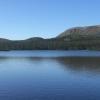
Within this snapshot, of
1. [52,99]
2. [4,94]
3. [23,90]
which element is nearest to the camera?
[52,99]

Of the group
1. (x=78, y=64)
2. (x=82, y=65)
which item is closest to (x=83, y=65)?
(x=82, y=65)

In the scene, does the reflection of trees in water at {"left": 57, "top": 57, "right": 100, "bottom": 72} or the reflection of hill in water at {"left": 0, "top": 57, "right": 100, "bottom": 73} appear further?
the reflection of hill in water at {"left": 0, "top": 57, "right": 100, "bottom": 73}

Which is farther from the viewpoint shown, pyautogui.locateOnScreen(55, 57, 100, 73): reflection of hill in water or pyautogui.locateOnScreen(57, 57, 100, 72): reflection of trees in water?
pyautogui.locateOnScreen(57, 57, 100, 72): reflection of trees in water

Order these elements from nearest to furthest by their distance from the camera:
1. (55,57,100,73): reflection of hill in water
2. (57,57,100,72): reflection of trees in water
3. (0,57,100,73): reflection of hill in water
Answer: (55,57,100,73): reflection of hill in water, (57,57,100,72): reflection of trees in water, (0,57,100,73): reflection of hill in water

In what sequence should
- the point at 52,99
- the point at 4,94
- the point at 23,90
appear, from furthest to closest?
the point at 23,90
the point at 4,94
the point at 52,99

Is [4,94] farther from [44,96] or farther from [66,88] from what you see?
[66,88]

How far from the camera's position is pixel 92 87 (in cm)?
2711

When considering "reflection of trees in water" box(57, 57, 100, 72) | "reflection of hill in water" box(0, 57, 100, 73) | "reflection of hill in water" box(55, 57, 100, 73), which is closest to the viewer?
"reflection of hill in water" box(55, 57, 100, 73)

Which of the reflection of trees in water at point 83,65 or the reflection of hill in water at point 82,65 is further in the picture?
the reflection of trees in water at point 83,65

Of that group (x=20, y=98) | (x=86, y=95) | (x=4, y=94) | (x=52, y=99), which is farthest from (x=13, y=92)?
(x=86, y=95)

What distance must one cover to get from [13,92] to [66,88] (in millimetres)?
5275

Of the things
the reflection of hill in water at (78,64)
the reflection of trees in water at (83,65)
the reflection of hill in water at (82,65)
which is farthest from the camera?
the reflection of hill in water at (78,64)

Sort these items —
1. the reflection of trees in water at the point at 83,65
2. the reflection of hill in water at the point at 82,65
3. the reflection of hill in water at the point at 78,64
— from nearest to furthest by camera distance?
the reflection of hill in water at the point at 82,65
the reflection of trees in water at the point at 83,65
the reflection of hill in water at the point at 78,64

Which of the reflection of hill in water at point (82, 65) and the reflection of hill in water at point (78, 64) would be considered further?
the reflection of hill in water at point (78, 64)
